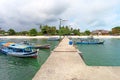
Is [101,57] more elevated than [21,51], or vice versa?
[21,51]

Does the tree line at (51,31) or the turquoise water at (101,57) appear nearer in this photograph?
the turquoise water at (101,57)

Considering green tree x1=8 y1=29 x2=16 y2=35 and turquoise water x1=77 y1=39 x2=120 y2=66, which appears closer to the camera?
turquoise water x1=77 y1=39 x2=120 y2=66

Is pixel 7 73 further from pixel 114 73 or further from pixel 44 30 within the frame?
pixel 44 30

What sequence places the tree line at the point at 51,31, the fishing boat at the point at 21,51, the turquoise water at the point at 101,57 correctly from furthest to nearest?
1. the tree line at the point at 51,31
2. the fishing boat at the point at 21,51
3. the turquoise water at the point at 101,57

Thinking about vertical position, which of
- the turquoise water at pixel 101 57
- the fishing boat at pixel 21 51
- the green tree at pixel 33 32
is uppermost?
the green tree at pixel 33 32

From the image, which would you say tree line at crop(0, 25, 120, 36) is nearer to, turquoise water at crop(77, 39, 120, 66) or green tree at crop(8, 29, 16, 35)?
green tree at crop(8, 29, 16, 35)

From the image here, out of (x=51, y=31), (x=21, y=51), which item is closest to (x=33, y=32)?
(x=51, y=31)

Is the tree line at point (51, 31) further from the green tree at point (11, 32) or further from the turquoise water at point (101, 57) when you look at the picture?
the turquoise water at point (101, 57)

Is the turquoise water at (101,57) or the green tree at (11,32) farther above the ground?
the green tree at (11,32)

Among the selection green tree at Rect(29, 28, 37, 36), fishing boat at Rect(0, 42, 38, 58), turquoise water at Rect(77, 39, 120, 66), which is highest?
green tree at Rect(29, 28, 37, 36)

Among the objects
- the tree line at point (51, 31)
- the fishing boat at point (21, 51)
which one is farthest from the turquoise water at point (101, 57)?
the tree line at point (51, 31)

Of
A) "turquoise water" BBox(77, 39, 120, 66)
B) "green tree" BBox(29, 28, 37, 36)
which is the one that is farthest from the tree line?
"turquoise water" BBox(77, 39, 120, 66)

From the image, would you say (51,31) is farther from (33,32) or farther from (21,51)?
(21,51)

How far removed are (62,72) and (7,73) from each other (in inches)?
450
